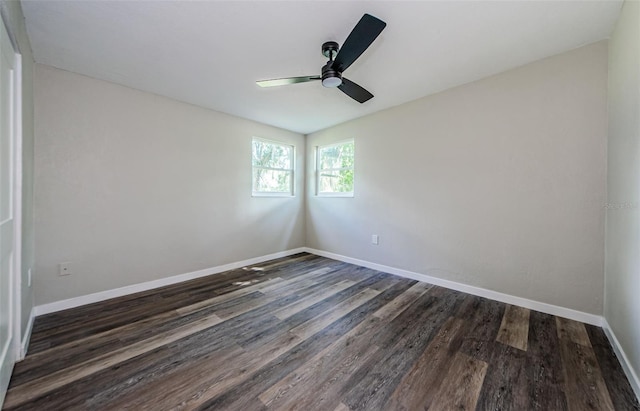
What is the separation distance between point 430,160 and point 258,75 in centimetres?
225

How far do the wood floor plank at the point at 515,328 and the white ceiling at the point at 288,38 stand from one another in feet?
7.84

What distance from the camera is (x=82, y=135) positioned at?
2.48 metres

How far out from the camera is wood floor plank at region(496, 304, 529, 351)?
6.12 feet

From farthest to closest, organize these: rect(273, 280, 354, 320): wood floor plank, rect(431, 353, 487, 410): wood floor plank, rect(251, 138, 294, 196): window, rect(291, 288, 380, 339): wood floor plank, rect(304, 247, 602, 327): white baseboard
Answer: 1. rect(251, 138, 294, 196): window
2. rect(273, 280, 354, 320): wood floor plank
3. rect(304, 247, 602, 327): white baseboard
4. rect(291, 288, 380, 339): wood floor plank
5. rect(431, 353, 487, 410): wood floor plank

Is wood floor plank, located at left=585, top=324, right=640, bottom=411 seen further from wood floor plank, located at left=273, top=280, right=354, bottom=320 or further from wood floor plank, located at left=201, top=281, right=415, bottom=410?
wood floor plank, located at left=273, top=280, right=354, bottom=320

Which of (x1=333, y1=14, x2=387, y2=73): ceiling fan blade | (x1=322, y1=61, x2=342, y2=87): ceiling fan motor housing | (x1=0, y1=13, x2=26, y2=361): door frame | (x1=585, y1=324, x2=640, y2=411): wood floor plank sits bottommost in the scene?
(x1=585, y1=324, x2=640, y2=411): wood floor plank

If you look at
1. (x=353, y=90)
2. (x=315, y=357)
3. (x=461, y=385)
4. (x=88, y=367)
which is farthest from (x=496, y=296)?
(x=88, y=367)

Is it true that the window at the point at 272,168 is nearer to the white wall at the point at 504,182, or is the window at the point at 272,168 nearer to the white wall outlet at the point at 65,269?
the white wall at the point at 504,182

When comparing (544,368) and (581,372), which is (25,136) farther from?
(581,372)

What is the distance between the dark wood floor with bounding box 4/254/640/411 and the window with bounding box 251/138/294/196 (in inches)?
79.6

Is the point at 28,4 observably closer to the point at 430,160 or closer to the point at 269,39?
the point at 269,39

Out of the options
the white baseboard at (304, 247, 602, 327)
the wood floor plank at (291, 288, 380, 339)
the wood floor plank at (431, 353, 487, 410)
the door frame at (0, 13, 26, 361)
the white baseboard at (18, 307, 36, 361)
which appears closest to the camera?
the wood floor plank at (431, 353, 487, 410)

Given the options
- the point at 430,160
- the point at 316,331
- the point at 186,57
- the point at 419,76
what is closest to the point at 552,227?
the point at 430,160

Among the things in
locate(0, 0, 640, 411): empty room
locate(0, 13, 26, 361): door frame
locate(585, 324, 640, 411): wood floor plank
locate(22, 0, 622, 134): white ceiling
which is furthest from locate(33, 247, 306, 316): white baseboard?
locate(585, 324, 640, 411): wood floor plank
